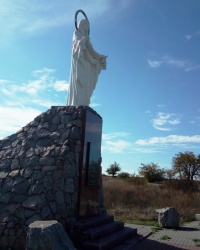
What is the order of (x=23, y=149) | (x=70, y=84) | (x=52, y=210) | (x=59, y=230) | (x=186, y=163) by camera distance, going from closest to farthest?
1. (x=59, y=230)
2. (x=52, y=210)
3. (x=23, y=149)
4. (x=70, y=84)
5. (x=186, y=163)

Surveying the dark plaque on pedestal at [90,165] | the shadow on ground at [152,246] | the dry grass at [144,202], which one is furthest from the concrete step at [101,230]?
the dry grass at [144,202]

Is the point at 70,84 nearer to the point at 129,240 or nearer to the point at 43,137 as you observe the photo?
the point at 43,137

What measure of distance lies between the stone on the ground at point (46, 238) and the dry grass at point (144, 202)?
29.2ft

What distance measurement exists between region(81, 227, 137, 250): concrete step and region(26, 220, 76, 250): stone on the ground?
6.86 ft

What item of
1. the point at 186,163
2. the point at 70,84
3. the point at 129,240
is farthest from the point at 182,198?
the point at 186,163

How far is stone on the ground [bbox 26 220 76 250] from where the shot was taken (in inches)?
188

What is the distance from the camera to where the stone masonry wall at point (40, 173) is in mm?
7191

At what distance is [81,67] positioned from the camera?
9.98 metres

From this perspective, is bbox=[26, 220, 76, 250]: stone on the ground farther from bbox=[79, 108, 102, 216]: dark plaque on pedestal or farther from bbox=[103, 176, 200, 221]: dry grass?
bbox=[103, 176, 200, 221]: dry grass

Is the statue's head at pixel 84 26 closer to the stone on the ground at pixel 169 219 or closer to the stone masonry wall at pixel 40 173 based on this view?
the stone masonry wall at pixel 40 173

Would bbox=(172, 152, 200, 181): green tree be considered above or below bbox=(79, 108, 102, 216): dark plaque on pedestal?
above

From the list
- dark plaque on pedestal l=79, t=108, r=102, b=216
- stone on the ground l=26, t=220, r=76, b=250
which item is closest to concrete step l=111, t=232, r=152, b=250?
dark plaque on pedestal l=79, t=108, r=102, b=216

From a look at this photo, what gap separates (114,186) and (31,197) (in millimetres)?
11981

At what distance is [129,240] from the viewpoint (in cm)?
863
